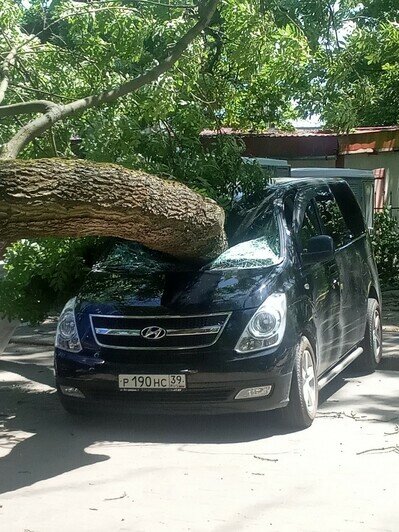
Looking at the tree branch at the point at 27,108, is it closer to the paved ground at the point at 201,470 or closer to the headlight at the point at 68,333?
the headlight at the point at 68,333

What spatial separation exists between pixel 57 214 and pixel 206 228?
1.61m

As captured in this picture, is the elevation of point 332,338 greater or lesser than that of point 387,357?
greater

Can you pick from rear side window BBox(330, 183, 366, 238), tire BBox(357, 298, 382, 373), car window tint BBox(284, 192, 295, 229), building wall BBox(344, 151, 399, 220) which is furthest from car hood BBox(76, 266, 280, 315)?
building wall BBox(344, 151, 399, 220)

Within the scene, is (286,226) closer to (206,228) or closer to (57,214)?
(206,228)

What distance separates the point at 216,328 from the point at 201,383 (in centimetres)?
41

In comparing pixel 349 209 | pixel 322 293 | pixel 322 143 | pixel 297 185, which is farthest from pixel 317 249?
pixel 322 143

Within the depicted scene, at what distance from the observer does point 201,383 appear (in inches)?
266

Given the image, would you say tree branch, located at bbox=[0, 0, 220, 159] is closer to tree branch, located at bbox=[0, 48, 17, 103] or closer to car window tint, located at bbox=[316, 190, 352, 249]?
tree branch, located at bbox=[0, 48, 17, 103]

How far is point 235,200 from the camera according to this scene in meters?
8.71

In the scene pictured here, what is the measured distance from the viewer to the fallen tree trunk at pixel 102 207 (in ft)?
18.1

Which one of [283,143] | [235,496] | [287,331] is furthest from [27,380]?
[283,143]

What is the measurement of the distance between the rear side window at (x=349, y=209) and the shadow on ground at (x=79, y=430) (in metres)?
1.61

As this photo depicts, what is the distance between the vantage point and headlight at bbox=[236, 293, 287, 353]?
22.2ft

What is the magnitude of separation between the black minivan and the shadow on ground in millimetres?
223
